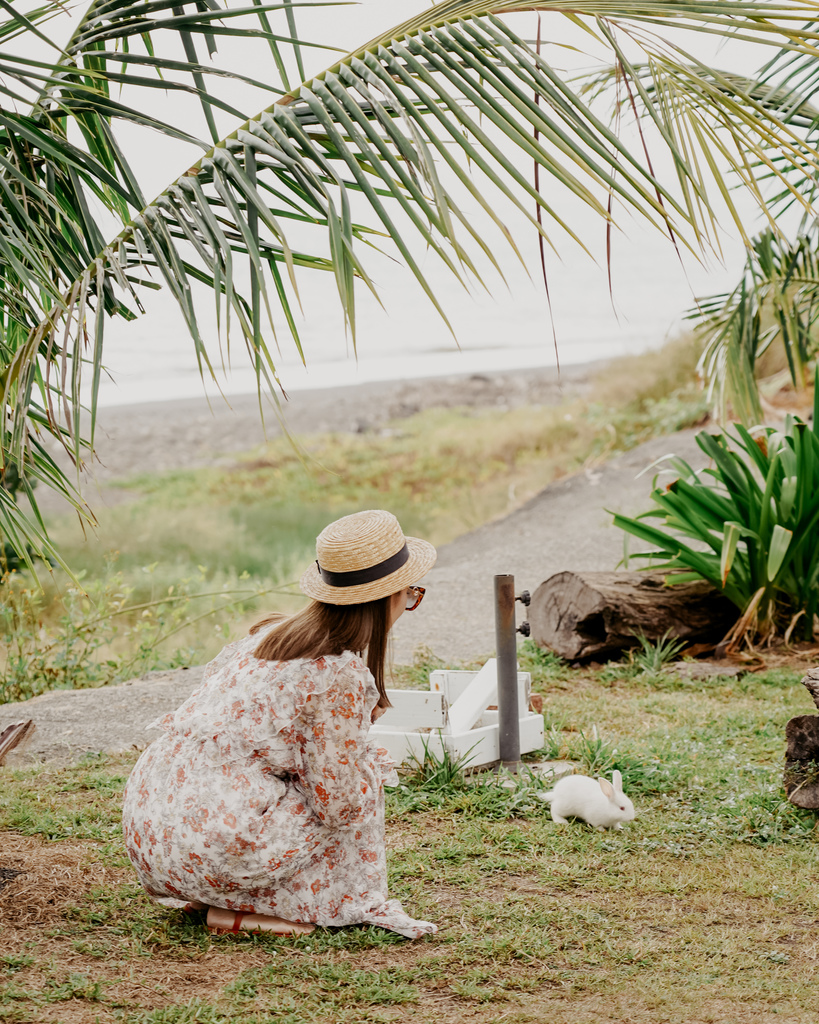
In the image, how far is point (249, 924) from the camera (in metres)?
2.62

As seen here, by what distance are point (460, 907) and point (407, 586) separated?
3.29 ft

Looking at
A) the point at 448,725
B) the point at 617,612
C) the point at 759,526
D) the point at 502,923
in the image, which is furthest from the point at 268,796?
the point at 759,526

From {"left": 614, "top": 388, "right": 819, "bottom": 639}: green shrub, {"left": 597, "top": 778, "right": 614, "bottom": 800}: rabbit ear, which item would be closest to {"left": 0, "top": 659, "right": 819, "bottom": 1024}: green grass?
{"left": 597, "top": 778, "right": 614, "bottom": 800}: rabbit ear

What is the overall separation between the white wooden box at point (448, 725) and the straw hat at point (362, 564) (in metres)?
1.47

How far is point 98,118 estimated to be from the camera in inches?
111

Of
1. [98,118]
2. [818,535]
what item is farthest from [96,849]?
[818,535]

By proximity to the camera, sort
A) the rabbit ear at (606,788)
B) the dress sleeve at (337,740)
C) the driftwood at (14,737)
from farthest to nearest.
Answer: the driftwood at (14,737), the rabbit ear at (606,788), the dress sleeve at (337,740)

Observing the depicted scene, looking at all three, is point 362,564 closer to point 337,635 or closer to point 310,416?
point 337,635

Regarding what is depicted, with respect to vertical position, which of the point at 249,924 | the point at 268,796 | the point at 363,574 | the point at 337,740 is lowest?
the point at 249,924

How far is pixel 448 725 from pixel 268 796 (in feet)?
4.94

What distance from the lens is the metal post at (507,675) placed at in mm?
3945

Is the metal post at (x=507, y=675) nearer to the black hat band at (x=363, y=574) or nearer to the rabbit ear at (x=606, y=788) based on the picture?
the rabbit ear at (x=606, y=788)

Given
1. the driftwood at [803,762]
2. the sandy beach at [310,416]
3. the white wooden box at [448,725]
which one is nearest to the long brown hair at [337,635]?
the white wooden box at [448,725]

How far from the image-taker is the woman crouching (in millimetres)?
2477
